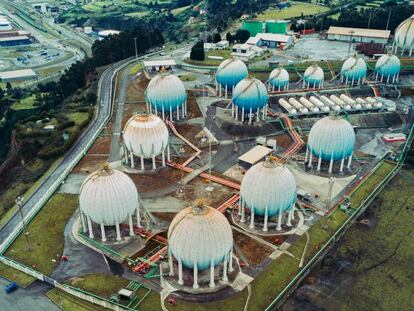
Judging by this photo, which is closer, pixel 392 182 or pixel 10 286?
pixel 10 286

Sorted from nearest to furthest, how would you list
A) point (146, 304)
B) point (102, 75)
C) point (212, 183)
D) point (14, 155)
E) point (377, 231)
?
point (146, 304), point (377, 231), point (212, 183), point (14, 155), point (102, 75)

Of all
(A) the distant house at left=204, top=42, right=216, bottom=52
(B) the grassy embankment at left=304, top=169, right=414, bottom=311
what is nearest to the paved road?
(B) the grassy embankment at left=304, top=169, right=414, bottom=311

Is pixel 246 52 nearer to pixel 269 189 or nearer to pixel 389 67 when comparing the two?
pixel 389 67

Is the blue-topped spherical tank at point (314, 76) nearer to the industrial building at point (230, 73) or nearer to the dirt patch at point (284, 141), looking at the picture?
the industrial building at point (230, 73)

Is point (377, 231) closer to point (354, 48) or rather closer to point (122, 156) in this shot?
point (122, 156)

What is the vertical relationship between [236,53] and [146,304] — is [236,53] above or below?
above

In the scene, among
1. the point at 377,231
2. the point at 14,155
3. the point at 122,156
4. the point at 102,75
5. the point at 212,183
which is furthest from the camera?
the point at 102,75

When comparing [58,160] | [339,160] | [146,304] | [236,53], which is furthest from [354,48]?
[146,304]
